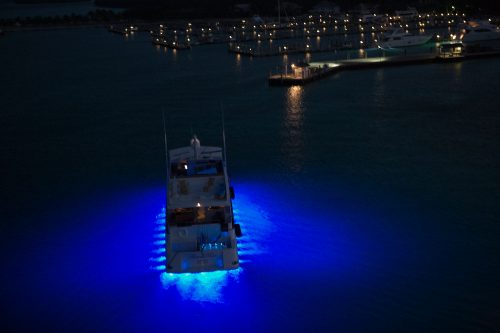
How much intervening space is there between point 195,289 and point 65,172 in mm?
6870

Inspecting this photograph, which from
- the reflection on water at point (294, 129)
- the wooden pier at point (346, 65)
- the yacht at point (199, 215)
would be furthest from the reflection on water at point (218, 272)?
the wooden pier at point (346, 65)

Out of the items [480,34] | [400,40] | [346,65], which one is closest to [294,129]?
[346,65]

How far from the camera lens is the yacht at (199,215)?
8688 millimetres

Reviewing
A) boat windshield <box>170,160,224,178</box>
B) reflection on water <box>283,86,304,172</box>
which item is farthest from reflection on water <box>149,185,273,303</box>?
reflection on water <box>283,86,304,172</box>

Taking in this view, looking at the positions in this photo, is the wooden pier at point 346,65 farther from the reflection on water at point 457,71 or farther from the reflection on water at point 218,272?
the reflection on water at point 218,272

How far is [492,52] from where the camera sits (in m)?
27.4

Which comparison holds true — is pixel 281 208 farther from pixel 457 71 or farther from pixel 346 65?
pixel 346 65

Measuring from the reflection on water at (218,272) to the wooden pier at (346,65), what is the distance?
11848 millimetres

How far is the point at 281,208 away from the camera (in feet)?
38.1

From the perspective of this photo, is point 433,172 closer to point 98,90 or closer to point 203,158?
point 203,158

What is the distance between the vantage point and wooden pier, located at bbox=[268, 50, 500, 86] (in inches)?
921

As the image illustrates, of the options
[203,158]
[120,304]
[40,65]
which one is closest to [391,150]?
[203,158]

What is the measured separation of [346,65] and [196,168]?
16.1 metres

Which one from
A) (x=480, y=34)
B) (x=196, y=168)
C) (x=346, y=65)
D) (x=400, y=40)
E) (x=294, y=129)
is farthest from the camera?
(x=480, y=34)
